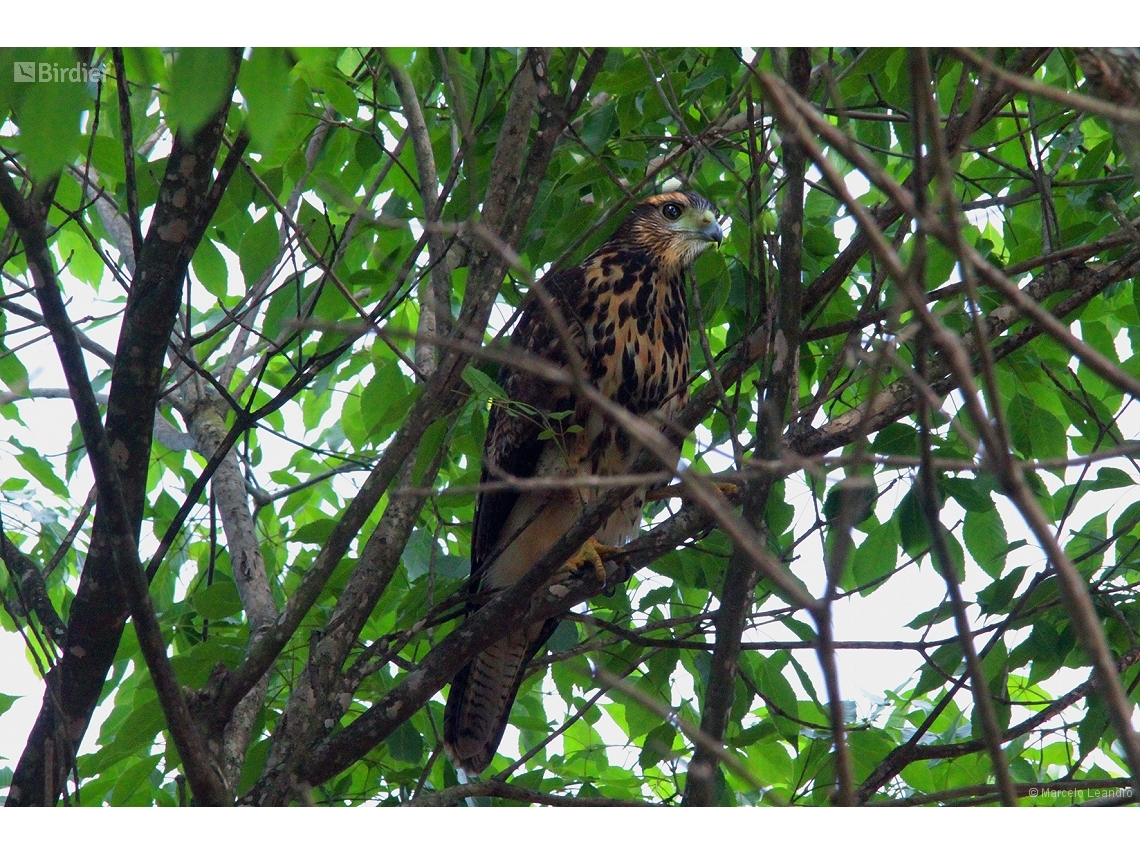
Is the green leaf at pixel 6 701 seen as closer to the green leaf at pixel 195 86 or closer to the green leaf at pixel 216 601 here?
the green leaf at pixel 216 601

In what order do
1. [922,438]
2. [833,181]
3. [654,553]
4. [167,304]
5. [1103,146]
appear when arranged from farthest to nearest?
[1103,146] → [654,553] → [167,304] → [922,438] → [833,181]

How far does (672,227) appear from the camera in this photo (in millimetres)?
4328

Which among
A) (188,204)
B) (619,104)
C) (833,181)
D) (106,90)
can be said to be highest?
(106,90)

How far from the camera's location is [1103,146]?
3.11 meters

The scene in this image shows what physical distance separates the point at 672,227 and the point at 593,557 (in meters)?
1.48

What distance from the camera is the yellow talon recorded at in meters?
3.50

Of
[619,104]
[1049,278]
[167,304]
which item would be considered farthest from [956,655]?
[167,304]

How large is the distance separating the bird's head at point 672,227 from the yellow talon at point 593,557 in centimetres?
122

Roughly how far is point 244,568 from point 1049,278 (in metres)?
2.55

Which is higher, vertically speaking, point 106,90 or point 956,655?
point 106,90

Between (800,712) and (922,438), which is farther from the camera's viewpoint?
(800,712)

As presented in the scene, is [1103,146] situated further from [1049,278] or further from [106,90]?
[106,90]

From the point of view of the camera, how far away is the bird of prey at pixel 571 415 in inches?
149

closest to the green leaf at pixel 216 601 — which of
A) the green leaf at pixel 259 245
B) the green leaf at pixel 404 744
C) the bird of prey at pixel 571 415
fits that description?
the green leaf at pixel 404 744
